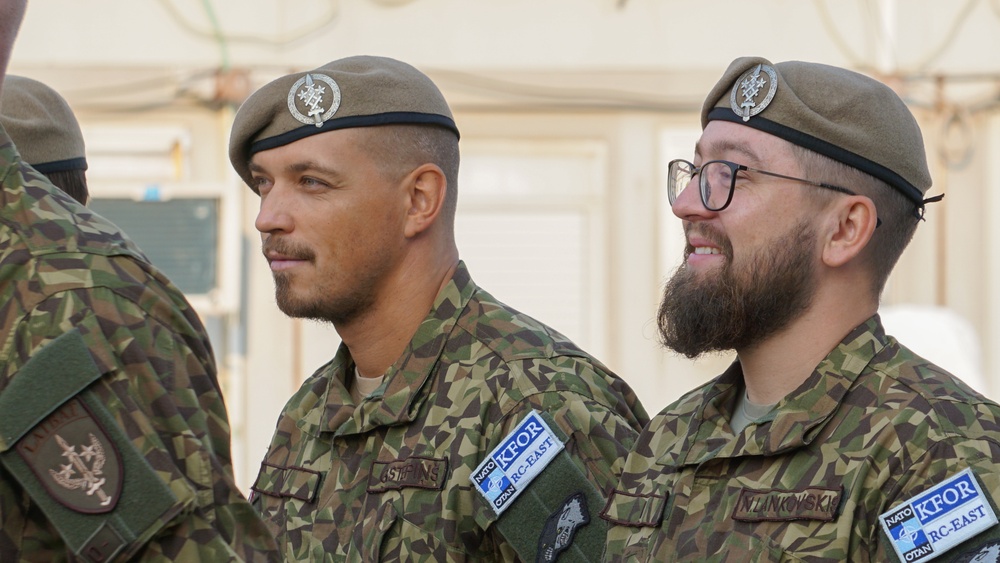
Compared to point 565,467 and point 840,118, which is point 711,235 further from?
point 565,467

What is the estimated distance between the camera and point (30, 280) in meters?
1.72

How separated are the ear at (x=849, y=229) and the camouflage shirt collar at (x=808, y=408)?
4.7 inches

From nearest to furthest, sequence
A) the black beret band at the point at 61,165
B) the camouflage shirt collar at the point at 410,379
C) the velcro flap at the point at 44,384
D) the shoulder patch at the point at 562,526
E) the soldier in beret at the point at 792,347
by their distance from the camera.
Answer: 1. the velcro flap at the point at 44,384
2. the soldier in beret at the point at 792,347
3. the shoulder patch at the point at 562,526
4. the camouflage shirt collar at the point at 410,379
5. the black beret band at the point at 61,165

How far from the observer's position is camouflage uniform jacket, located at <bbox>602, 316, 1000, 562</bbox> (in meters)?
2.11

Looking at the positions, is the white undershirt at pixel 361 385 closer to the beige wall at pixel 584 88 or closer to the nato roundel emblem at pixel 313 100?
the nato roundel emblem at pixel 313 100

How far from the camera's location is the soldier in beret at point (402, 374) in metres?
2.72

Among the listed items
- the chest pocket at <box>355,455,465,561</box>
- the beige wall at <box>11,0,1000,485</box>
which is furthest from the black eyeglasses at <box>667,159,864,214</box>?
the beige wall at <box>11,0,1000,485</box>

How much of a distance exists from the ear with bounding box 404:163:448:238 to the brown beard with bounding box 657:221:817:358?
Answer: 0.75m

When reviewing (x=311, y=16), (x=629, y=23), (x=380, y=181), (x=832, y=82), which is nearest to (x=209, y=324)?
(x=311, y=16)

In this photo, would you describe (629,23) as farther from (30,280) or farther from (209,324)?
(30,280)

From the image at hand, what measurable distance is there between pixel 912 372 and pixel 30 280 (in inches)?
52.6

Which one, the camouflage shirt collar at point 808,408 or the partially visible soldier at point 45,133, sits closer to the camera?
the camouflage shirt collar at point 808,408

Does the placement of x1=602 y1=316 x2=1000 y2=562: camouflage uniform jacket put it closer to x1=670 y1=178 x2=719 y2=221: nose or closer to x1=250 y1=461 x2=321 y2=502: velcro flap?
x1=670 y1=178 x2=719 y2=221: nose

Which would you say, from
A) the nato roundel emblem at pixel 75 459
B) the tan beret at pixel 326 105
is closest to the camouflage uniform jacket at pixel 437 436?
the tan beret at pixel 326 105
